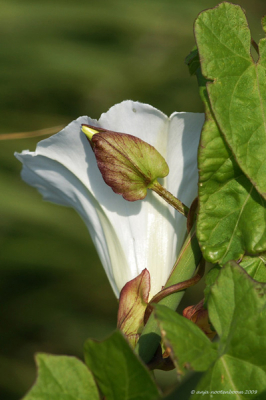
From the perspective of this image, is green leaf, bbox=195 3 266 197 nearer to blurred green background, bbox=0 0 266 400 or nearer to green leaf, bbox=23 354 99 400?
green leaf, bbox=23 354 99 400

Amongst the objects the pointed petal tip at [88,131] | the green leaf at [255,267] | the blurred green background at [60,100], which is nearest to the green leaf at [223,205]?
the green leaf at [255,267]

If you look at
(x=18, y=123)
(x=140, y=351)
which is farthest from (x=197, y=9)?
(x=140, y=351)

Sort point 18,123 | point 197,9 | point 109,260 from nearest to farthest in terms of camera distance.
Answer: point 109,260, point 18,123, point 197,9

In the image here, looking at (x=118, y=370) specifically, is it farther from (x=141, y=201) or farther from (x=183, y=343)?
(x=141, y=201)

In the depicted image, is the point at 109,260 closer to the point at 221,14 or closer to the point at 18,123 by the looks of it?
the point at 221,14

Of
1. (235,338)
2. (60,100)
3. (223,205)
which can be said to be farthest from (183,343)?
(60,100)

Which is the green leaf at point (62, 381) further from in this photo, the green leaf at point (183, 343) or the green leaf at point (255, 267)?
the green leaf at point (255, 267)
